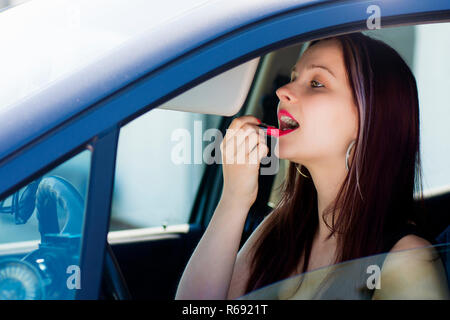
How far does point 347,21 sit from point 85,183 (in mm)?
573

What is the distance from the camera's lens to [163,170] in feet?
9.16

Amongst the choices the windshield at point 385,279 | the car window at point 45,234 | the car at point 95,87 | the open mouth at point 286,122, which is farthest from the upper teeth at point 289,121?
the car window at point 45,234

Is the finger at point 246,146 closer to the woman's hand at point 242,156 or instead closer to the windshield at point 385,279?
the woman's hand at point 242,156

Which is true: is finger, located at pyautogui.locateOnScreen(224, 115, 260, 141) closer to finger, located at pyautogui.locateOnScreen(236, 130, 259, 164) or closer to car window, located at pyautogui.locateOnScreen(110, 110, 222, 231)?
finger, located at pyautogui.locateOnScreen(236, 130, 259, 164)

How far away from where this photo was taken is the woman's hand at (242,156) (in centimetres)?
164

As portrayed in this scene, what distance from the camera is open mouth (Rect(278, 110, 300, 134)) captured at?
1.59 m

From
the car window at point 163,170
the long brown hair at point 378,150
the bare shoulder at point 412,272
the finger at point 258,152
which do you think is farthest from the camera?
the car window at point 163,170

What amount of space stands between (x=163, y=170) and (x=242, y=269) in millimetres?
1053

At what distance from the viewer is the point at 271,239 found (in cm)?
193

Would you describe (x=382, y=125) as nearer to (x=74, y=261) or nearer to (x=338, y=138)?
(x=338, y=138)

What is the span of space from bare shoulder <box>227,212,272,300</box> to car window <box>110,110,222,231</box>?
652mm

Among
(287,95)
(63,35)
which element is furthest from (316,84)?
(63,35)

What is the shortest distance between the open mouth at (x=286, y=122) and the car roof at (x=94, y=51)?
544 mm

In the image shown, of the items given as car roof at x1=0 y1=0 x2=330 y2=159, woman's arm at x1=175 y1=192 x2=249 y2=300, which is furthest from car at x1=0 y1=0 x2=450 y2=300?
woman's arm at x1=175 y1=192 x2=249 y2=300
